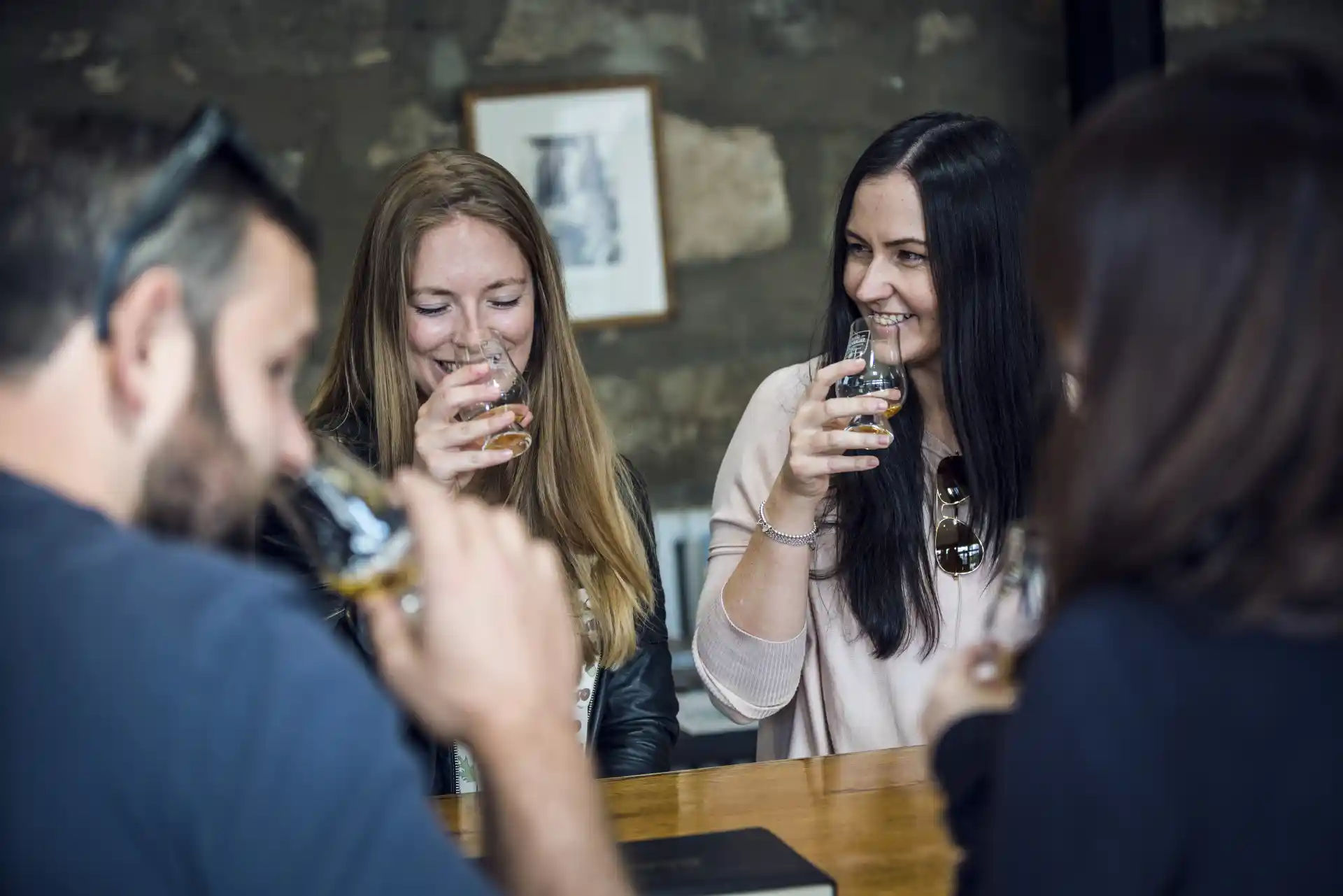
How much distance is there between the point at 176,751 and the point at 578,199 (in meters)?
3.86

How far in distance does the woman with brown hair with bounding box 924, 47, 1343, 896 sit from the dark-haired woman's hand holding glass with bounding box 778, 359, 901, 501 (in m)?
1.22

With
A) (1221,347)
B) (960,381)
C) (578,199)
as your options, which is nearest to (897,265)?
(960,381)

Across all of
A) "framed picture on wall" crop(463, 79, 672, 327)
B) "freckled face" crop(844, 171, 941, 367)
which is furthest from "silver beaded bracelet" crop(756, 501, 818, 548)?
"framed picture on wall" crop(463, 79, 672, 327)

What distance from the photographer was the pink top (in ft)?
7.79

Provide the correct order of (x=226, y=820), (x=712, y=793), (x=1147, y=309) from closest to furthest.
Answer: (x=226, y=820)
(x=1147, y=309)
(x=712, y=793)

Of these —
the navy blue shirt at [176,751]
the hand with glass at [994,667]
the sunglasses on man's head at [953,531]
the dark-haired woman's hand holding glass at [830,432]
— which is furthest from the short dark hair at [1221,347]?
the sunglasses on man's head at [953,531]

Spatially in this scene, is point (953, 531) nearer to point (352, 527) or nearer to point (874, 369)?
point (874, 369)

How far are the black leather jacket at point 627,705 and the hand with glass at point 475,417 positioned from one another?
0.27 m

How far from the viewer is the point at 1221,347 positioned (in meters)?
0.91

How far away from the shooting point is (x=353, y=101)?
449cm

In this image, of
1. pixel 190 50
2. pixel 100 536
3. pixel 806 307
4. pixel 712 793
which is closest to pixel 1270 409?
pixel 100 536

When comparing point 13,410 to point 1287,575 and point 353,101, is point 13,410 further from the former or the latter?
point 353,101

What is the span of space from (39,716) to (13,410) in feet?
0.70

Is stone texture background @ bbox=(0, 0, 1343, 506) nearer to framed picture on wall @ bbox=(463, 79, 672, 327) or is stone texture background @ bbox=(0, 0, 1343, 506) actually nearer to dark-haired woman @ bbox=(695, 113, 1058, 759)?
framed picture on wall @ bbox=(463, 79, 672, 327)
